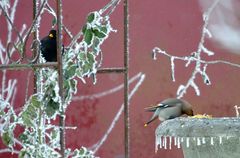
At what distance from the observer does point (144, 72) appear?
256 inches

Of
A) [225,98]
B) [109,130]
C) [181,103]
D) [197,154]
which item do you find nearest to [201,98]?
[225,98]

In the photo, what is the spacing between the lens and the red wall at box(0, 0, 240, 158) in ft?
20.7

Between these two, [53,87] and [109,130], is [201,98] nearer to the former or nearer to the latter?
[109,130]

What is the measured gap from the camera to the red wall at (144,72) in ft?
20.7

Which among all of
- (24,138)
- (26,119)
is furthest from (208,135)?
(24,138)

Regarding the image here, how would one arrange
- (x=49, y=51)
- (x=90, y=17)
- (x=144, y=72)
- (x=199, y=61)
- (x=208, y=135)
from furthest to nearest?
1. (x=199, y=61)
2. (x=144, y=72)
3. (x=49, y=51)
4. (x=90, y=17)
5. (x=208, y=135)

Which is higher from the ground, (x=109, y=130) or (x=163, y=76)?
(x=163, y=76)

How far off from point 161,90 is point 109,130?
0.58m

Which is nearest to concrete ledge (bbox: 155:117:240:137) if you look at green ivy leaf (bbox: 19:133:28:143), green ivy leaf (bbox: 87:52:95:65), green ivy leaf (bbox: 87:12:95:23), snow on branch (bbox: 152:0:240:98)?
green ivy leaf (bbox: 87:52:95:65)

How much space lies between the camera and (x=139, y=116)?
6469 mm

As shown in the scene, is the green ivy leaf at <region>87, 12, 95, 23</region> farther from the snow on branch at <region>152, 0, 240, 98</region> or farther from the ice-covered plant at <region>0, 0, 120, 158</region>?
the snow on branch at <region>152, 0, 240, 98</region>

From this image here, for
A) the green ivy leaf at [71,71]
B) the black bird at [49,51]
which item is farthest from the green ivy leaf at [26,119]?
the black bird at [49,51]

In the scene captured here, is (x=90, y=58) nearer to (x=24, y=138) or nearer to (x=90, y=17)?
(x=90, y=17)

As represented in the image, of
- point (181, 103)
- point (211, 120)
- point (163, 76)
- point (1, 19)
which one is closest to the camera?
point (211, 120)
